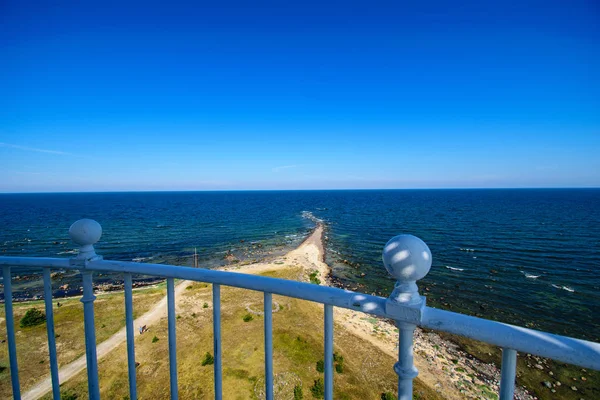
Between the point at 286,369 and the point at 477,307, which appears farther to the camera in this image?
the point at 477,307

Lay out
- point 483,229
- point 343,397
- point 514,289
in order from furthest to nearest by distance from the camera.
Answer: point 483,229
point 514,289
point 343,397

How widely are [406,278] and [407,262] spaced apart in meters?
0.10

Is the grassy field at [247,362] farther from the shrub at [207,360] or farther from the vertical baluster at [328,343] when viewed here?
the vertical baluster at [328,343]

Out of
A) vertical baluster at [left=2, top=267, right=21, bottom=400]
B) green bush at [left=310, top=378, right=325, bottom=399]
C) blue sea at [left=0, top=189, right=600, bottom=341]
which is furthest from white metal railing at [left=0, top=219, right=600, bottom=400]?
blue sea at [left=0, top=189, right=600, bottom=341]

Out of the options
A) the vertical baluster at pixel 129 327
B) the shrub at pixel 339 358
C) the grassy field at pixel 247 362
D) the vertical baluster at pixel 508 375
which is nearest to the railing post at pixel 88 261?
the vertical baluster at pixel 129 327

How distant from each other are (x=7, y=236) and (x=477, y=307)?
2578 inches

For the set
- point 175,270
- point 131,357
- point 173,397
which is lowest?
point 173,397

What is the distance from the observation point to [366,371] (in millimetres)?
12594

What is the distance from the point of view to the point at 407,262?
1322 millimetres

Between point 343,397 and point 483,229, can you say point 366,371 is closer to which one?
point 343,397

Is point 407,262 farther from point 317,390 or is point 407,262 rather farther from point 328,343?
point 317,390

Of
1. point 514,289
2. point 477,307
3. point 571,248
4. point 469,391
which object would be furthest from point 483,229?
point 469,391

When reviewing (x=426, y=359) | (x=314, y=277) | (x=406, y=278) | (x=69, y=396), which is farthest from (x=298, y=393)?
(x=314, y=277)

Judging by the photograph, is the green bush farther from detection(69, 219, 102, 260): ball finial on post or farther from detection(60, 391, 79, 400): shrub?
detection(69, 219, 102, 260): ball finial on post
